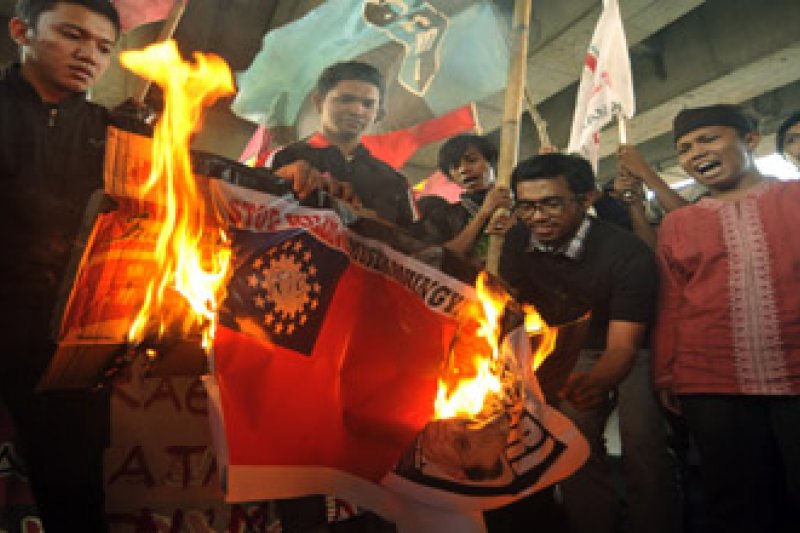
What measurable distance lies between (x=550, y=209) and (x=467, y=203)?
0.91 meters

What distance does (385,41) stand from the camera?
5.43 m

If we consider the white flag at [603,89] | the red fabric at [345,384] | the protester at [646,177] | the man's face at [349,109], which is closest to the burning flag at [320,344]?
the red fabric at [345,384]

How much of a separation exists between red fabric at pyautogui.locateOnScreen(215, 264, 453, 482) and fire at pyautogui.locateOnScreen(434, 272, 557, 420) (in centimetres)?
7

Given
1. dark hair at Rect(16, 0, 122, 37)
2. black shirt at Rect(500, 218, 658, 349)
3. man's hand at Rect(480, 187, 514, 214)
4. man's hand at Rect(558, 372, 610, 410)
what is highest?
dark hair at Rect(16, 0, 122, 37)

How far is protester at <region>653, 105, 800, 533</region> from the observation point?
9.81 ft

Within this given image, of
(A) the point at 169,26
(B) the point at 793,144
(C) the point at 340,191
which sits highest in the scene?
(A) the point at 169,26

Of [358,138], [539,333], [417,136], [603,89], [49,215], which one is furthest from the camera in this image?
[417,136]

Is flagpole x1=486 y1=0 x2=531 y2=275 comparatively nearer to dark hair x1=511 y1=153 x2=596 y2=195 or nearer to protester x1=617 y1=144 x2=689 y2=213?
dark hair x1=511 y1=153 x2=596 y2=195

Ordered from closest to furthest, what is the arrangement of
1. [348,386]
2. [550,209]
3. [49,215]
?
[348,386] → [49,215] → [550,209]

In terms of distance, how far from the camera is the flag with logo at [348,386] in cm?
224

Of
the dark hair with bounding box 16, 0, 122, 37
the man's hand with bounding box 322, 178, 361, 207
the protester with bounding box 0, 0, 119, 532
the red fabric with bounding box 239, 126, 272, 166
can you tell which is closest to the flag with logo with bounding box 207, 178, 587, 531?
the man's hand with bounding box 322, 178, 361, 207

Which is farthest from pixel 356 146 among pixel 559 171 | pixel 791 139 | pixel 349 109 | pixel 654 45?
pixel 654 45

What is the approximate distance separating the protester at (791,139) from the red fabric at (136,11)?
5.01 meters

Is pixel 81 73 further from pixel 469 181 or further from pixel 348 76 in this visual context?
pixel 469 181
